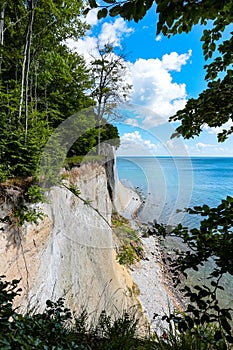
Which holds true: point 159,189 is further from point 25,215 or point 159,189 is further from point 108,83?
point 25,215

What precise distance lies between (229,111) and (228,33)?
1.17ft

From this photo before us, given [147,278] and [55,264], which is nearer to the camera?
[55,264]

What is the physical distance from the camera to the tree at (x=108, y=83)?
7305 mm

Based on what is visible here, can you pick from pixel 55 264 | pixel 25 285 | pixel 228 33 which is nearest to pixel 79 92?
pixel 55 264

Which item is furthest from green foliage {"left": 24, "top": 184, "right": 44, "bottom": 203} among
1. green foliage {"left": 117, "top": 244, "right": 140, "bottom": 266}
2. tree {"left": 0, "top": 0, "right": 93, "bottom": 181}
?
green foliage {"left": 117, "top": 244, "right": 140, "bottom": 266}

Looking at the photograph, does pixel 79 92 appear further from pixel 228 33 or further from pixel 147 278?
pixel 147 278

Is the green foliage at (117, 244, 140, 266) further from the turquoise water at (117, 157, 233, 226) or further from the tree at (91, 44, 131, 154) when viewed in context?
the tree at (91, 44, 131, 154)

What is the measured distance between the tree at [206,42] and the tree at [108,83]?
630 centimetres

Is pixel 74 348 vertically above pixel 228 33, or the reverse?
pixel 228 33

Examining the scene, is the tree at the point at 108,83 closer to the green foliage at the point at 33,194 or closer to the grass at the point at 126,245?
the grass at the point at 126,245

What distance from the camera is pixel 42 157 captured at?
3.19 metres

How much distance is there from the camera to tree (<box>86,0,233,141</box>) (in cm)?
54

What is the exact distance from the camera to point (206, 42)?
0.94 meters

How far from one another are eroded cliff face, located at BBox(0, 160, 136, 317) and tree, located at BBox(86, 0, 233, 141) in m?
2.04
